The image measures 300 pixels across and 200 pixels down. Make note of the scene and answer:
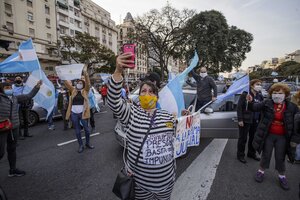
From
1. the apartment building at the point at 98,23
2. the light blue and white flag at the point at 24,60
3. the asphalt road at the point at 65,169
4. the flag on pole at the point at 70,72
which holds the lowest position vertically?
the asphalt road at the point at 65,169

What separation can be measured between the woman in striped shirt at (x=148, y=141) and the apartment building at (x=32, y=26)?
32034mm

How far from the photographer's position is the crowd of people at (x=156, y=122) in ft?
5.68

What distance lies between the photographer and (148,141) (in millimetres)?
1710

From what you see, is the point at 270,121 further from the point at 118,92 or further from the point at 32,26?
the point at 32,26

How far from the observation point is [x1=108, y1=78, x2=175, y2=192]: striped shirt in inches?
67.5

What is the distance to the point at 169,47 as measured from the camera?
30469mm

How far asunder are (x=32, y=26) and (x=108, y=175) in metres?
39.7

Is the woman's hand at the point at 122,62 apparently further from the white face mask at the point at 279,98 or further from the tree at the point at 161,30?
the tree at the point at 161,30

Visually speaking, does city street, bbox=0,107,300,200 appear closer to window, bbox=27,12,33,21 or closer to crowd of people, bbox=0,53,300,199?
crowd of people, bbox=0,53,300,199

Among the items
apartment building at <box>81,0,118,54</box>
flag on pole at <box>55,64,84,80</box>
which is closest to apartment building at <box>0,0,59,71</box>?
apartment building at <box>81,0,118,54</box>

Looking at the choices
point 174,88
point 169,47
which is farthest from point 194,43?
point 174,88

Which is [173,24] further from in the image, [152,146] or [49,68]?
[152,146]

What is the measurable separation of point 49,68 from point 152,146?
139 feet

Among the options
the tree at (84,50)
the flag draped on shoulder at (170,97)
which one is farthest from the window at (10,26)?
the flag draped on shoulder at (170,97)
